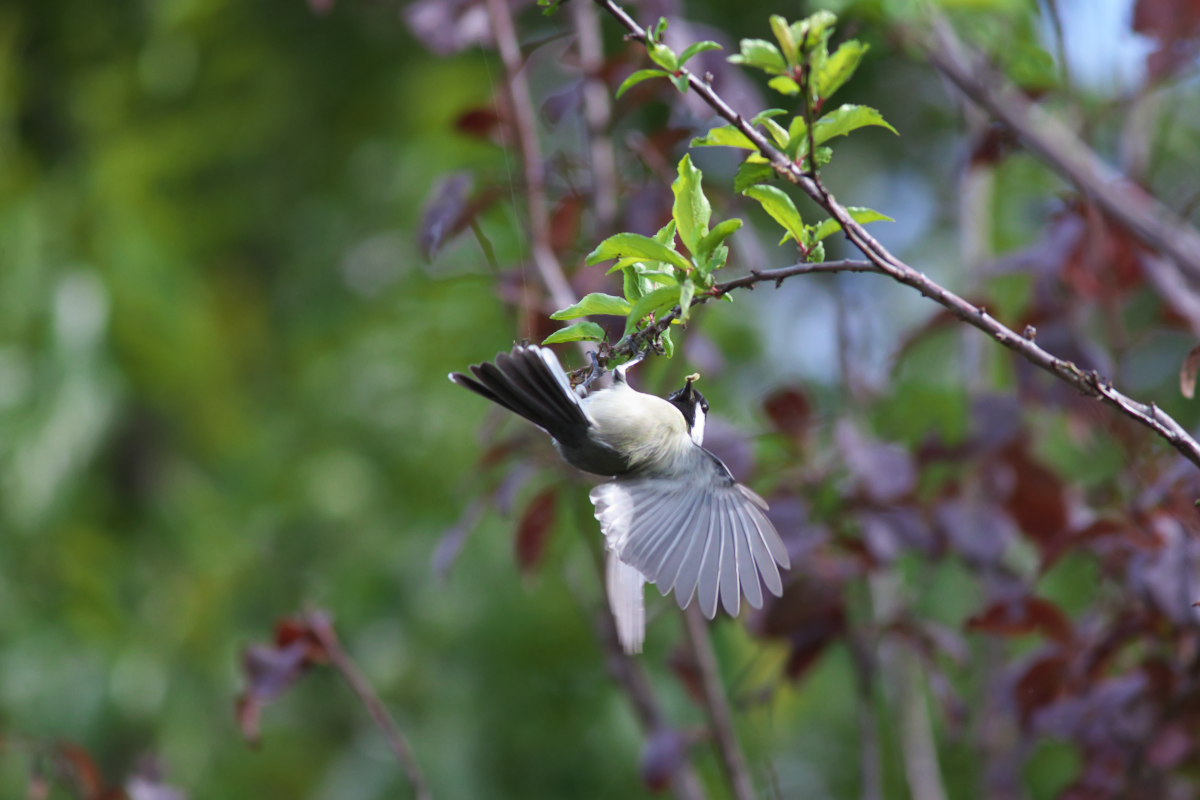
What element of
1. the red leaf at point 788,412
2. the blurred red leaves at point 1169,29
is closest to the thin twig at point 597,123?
the red leaf at point 788,412

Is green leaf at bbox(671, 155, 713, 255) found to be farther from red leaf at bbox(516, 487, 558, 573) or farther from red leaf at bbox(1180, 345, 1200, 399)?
red leaf at bbox(516, 487, 558, 573)

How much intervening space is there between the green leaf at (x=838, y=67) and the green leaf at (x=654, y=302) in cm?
22

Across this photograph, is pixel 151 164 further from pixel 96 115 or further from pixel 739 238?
pixel 739 238

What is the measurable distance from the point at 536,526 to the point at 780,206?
1.24m

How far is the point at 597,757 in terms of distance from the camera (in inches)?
131

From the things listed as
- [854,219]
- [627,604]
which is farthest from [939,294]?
[627,604]

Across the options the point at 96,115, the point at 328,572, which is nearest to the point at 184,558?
the point at 328,572

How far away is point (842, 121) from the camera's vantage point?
3.51 feet

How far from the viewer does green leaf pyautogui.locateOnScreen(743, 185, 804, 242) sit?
3.57 feet

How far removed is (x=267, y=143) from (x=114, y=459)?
62.0 inches

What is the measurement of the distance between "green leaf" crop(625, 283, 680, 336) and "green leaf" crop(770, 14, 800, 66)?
0.22m

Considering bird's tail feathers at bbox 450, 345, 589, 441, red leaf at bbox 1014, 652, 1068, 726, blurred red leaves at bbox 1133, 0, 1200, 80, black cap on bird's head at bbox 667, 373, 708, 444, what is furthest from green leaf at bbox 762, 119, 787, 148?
blurred red leaves at bbox 1133, 0, 1200, 80

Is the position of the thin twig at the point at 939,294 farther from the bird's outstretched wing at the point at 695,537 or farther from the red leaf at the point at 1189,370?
the bird's outstretched wing at the point at 695,537

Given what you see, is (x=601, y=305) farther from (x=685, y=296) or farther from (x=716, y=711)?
(x=716, y=711)
